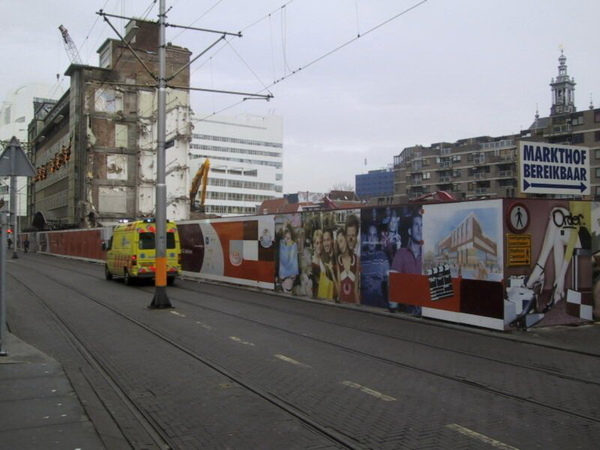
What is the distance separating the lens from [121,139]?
6731 cm

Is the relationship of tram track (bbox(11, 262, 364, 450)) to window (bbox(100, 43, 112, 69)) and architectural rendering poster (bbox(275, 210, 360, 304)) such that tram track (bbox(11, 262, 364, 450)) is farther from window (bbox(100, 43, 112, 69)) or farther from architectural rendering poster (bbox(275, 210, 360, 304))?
window (bbox(100, 43, 112, 69))

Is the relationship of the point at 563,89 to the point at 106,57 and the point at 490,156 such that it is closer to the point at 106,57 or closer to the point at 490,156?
the point at 490,156

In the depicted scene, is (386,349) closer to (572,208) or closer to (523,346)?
(523,346)

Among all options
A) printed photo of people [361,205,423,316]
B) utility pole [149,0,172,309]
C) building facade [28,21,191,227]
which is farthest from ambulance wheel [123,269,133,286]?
building facade [28,21,191,227]

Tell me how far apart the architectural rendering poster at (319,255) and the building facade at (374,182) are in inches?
6045

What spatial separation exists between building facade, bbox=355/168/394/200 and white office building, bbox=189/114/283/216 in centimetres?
3900

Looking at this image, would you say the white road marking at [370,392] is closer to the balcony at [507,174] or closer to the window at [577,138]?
the window at [577,138]

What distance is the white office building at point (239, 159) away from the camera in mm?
121438

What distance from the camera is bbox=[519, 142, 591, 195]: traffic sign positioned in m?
11.9

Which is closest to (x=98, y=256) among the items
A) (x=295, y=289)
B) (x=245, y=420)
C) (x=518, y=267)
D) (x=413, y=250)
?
(x=295, y=289)

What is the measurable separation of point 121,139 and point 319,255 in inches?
2230

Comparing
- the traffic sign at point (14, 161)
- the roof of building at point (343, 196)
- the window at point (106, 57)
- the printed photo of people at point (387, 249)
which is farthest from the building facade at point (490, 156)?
the traffic sign at point (14, 161)

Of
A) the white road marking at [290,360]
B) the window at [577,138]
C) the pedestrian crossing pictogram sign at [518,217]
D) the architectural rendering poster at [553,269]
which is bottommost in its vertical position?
the white road marking at [290,360]

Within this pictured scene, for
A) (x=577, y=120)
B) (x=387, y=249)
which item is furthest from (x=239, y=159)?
(x=387, y=249)
